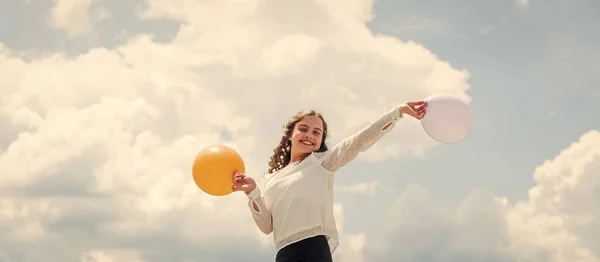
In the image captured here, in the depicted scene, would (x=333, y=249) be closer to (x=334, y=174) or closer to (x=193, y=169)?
(x=334, y=174)

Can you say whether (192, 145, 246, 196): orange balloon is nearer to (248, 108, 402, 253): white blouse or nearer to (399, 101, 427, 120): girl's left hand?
(248, 108, 402, 253): white blouse

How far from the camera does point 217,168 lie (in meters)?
6.50

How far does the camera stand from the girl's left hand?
6039 millimetres

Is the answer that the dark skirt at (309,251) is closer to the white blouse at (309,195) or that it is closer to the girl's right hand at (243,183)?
the white blouse at (309,195)

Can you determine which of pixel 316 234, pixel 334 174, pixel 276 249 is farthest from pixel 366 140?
pixel 276 249

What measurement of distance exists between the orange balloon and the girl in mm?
122

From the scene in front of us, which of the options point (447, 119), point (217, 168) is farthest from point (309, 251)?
point (447, 119)

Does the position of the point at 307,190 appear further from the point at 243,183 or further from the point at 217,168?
the point at 217,168

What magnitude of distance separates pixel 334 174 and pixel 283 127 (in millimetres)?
957

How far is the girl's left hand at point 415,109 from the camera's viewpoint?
19.8ft

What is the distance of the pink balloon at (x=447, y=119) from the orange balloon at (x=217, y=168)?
193cm

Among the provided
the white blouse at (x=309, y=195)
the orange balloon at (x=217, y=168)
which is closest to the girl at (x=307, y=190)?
the white blouse at (x=309, y=195)

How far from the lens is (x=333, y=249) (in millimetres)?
6203

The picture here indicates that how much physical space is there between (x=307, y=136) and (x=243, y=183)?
2.58ft
